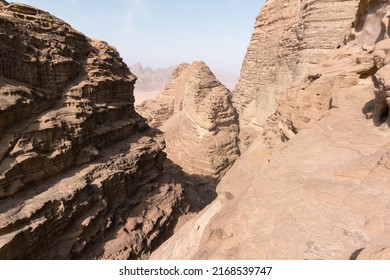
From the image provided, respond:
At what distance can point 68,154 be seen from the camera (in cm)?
1212

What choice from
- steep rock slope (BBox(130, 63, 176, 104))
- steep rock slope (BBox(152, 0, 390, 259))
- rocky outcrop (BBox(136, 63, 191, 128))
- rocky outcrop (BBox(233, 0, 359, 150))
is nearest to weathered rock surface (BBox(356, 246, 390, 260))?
steep rock slope (BBox(152, 0, 390, 259))

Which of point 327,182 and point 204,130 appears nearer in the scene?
point 327,182

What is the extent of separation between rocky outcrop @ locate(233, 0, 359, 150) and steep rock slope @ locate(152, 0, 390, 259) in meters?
7.55

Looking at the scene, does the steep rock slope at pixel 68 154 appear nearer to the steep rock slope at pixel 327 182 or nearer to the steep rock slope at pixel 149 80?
the steep rock slope at pixel 327 182

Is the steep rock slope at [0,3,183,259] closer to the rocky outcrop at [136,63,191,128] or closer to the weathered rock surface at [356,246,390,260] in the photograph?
the weathered rock surface at [356,246,390,260]

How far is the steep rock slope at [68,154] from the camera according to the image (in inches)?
404

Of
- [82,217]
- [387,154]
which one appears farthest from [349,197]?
[82,217]

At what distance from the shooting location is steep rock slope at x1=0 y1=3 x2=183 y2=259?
1027cm

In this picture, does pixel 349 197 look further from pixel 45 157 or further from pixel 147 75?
pixel 147 75

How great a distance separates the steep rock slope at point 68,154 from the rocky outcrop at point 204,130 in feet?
21.5

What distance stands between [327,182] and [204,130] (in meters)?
18.7

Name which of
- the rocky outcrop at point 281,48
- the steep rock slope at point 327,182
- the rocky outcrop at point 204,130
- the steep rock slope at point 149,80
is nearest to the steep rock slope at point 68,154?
the steep rock slope at point 327,182

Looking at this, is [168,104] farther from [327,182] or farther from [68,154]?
[327,182]

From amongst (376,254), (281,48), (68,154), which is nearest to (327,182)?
(376,254)
